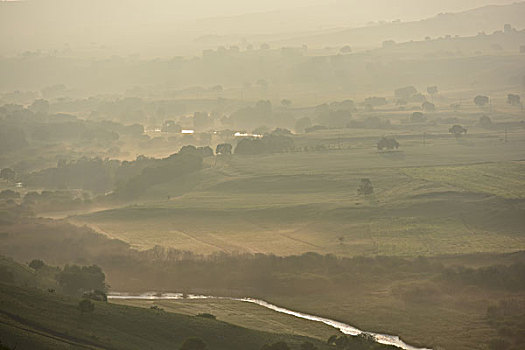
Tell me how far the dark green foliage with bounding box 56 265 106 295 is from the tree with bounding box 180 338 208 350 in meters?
21.0

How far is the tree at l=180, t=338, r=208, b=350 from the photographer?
5612cm

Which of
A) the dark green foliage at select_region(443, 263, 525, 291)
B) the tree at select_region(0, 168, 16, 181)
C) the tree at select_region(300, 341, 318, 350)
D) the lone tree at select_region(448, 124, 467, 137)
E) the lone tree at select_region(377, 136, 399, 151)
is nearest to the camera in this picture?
the tree at select_region(300, 341, 318, 350)

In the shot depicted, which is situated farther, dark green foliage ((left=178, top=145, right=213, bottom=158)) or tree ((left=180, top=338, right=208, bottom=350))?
dark green foliage ((left=178, top=145, right=213, bottom=158))

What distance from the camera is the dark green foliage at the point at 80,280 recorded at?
245 feet

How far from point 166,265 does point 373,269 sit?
66.3ft

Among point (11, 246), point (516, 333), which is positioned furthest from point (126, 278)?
point (516, 333)

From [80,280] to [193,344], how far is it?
72.9ft

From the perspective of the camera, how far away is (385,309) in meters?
72.4

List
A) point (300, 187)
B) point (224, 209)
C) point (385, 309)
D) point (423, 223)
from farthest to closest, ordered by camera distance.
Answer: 1. point (300, 187)
2. point (224, 209)
3. point (423, 223)
4. point (385, 309)

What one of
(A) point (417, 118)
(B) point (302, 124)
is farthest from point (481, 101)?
(B) point (302, 124)

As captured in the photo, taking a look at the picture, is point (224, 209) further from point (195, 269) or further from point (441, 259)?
point (441, 259)

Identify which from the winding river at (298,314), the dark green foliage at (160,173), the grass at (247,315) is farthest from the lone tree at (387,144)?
the grass at (247,315)

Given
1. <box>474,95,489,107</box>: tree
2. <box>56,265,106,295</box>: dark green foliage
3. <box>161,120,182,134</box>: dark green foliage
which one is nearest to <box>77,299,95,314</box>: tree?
<box>56,265,106,295</box>: dark green foliage

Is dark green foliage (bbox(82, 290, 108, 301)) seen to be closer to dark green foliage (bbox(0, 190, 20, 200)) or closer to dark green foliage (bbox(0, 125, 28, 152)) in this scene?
dark green foliage (bbox(0, 190, 20, 200))
